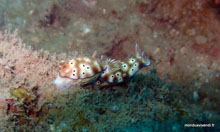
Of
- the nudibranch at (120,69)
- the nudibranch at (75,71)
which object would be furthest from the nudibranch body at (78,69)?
the nudibranch at (120,69)

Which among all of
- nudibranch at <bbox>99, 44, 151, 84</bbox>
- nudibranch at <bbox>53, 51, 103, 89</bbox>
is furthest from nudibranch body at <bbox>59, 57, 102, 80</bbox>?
nudibranch at <bbox>99, 44, 151, 84</bbox>

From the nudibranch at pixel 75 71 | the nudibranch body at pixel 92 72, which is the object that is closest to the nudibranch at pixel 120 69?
the nudibranch body at pixel 92 72

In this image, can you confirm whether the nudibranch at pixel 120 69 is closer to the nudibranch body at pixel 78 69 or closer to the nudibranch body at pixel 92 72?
the nudibranch body at pixel 92 72

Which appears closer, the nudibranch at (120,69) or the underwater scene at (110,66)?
the underwater scene at (110,66)

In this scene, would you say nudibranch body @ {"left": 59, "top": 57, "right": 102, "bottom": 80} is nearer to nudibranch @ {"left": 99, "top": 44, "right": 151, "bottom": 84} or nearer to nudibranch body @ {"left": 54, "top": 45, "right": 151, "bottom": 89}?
nudibranch body @ {"left": 54, "top": 45, "right": 151, "bottom": 89}
